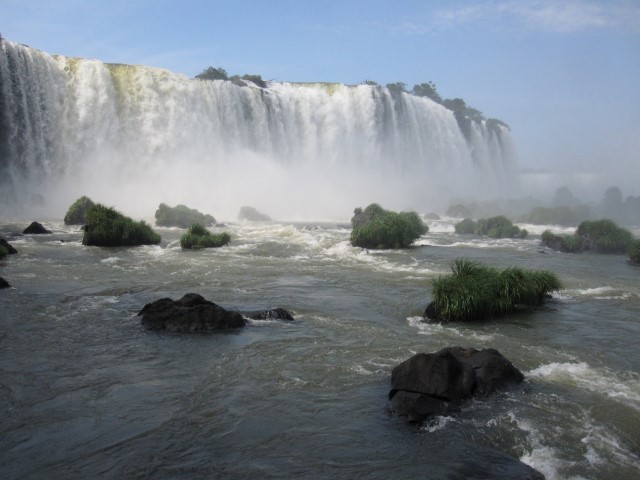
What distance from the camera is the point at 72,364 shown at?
9.02 metres

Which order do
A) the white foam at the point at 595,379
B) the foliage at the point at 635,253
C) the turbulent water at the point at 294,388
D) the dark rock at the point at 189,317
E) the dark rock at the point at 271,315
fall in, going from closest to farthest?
the turbulent water at the point at 294,388
the white foam at the point at 595,379
the dark rock at the point at 189,317
the dark rock at the point at 271,315
the foliage at the point at 635,253

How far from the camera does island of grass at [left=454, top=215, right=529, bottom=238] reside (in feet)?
113

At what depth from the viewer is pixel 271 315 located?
12375 mm

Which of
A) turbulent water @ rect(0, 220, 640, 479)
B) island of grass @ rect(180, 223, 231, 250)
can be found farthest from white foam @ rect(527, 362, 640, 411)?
island of grass @ rect(180, 223, 231, 250)

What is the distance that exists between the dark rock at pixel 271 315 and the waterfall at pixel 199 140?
31903mm

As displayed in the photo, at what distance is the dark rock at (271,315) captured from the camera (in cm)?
1229

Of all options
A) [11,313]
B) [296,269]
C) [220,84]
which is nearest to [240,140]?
[220,84]

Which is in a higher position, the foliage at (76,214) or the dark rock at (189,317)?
the foliage at (76,214)

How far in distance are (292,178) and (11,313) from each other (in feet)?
151

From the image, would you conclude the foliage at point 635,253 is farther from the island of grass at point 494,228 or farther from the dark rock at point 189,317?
the dark rock at point 189,317

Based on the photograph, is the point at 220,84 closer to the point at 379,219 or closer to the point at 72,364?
the point at 379,219

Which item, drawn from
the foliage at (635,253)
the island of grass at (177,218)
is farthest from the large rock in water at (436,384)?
the island of grass at (177,218)

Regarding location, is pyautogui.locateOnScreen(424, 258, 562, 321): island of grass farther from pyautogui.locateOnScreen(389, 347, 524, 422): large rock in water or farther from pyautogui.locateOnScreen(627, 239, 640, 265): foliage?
pyautogui.locateOnScreen(627, 239, 640, 265): foliage

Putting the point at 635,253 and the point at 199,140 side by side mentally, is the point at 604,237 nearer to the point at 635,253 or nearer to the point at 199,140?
the point at 635,253
